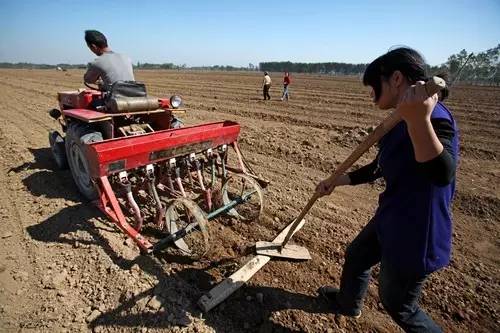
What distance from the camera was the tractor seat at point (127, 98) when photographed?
3.69 meters

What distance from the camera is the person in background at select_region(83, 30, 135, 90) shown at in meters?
3.99

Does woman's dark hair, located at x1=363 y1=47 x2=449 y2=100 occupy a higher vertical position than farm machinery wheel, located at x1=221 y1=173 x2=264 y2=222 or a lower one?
higher

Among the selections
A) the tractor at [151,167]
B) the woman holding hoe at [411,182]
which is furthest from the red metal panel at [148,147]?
the woman holding hoe at [411,182]

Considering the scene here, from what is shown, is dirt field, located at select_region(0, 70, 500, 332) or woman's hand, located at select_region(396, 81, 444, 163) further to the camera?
dirt field, located at select_region(0, 70, 500, 332)

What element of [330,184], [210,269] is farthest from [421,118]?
[210,269]

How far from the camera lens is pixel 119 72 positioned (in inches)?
161

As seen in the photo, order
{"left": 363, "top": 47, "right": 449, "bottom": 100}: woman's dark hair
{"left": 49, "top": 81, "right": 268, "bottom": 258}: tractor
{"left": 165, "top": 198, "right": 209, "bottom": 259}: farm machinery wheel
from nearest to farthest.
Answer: {"left": 363, "top": 47, "right": 449, "bottom": 100}: woman's dark hair < {"left": 165, "top": 198, "right": 209, "bottom": 259}: farm machinery wheel < {"left": 49, "top": 81, "right": 268, "bottom": 258}: tractor

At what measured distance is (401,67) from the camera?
1476 mm

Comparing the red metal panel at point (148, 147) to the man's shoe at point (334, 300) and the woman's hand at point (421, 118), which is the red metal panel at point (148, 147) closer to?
the man's shoe at point (334, 300)

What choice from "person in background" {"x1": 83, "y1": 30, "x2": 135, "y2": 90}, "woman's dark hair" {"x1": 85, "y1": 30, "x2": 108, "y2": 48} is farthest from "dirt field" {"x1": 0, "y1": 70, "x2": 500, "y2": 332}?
"woman's dark hair" {"x1": 85, "y1": 30, "x2": 108, "y2": 48}

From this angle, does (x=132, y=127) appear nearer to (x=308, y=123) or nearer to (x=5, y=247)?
(x=5, y=247)

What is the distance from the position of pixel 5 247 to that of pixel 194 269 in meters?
1.99

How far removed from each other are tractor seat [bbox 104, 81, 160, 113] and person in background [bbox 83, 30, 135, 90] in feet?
1.00

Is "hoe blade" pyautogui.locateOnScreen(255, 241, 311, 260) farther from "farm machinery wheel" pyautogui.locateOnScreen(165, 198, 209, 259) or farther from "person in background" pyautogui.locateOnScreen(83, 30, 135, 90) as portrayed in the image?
"person in background" pyautogui.locateOnScreen(83, 30, 135, 90)
